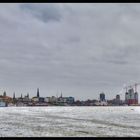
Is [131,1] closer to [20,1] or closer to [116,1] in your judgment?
[116,1]

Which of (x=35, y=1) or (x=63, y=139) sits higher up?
(x=35, y=1)

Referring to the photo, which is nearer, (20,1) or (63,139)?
(20,1)

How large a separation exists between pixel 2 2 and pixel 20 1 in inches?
21.2

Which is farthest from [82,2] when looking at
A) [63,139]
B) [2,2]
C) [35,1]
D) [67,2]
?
[63,139]

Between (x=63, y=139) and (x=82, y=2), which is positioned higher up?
(x=82, y=2)

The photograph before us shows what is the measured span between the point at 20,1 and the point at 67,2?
4.30 ft

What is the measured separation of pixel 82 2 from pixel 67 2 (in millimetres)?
511

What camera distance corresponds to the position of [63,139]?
1285 centimetres

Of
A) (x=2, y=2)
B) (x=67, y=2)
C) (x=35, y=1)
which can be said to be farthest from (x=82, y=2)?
(x=2, y=2)

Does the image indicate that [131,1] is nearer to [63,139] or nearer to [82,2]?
[82,2]

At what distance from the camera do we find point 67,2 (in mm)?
10305

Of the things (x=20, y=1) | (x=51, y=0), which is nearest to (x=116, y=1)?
(x=51, y=0)

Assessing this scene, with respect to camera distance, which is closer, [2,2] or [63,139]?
[2,2]

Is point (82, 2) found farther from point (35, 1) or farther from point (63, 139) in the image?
point (63, 139)
